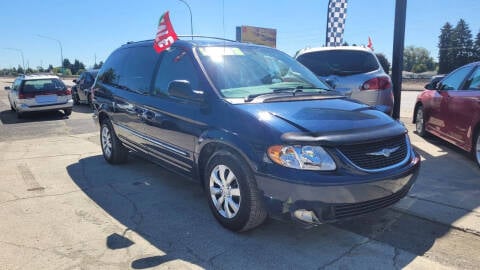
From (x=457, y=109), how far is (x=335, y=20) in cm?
897

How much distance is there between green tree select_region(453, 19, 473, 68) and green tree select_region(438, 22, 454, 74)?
2.94ft

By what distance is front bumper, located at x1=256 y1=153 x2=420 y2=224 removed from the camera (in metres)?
2.97

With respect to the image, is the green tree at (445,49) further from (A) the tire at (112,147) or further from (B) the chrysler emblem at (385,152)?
(B) the chrysler emblem at (385,152)

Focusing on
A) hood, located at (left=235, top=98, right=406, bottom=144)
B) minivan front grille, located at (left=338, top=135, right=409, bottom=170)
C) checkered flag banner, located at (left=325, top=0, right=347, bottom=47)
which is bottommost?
minivan front grille, located at (left=338, top=135, right=409, bottom=170)

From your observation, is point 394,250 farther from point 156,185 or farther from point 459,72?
point 459,72

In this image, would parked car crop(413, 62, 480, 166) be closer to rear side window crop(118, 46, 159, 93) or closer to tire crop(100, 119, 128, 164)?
rear side window crop(118, 46, 159, 93)

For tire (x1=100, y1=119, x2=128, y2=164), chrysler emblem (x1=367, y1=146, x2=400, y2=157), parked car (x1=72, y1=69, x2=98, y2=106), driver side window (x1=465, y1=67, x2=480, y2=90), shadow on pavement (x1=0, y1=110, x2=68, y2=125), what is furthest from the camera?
parked car (x1=72, y1=69, x2=98, y2=106)

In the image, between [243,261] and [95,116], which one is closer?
[243,261]

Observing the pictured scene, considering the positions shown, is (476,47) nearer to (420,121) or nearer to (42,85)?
(420,121)

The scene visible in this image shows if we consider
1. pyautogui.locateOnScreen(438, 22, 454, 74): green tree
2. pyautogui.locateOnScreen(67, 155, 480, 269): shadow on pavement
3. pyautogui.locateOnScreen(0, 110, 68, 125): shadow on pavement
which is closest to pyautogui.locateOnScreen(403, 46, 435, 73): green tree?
pyautogui.locateOnScreen(438, 22, 454, 74): green tree

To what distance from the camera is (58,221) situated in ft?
13.2

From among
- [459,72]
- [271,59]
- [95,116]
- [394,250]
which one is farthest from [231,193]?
[459,72]

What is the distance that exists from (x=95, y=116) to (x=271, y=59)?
3.44 metres

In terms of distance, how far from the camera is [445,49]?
78.8 m
